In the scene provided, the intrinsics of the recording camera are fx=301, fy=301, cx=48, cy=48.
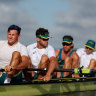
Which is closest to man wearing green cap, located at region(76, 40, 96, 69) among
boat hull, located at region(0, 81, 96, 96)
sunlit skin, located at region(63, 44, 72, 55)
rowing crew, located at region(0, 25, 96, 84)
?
rowing crew, located at region(0, 25, 96, 84)

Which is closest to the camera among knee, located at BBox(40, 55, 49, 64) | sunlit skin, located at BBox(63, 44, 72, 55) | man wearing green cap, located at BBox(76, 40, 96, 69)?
knee, located at BBox(40, 55, 49, 64)

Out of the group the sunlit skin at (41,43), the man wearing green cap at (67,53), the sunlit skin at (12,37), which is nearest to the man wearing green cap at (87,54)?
the man wearing green cap at (67,53)

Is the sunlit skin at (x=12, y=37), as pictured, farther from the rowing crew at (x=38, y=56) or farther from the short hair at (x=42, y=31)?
the short hair at (x=42, y=31)

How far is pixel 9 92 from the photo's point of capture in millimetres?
8555

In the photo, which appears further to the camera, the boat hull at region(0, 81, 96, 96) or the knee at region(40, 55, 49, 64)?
the knee at region(40, 55, 49, 64)

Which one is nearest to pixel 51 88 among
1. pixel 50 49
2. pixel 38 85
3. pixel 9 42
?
pixel 38 85

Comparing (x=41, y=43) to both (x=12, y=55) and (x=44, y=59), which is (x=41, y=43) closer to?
(x=44, y=59)

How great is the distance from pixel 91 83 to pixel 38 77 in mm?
2757

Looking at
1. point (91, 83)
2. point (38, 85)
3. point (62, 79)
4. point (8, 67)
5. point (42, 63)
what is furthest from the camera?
point (91, 83)

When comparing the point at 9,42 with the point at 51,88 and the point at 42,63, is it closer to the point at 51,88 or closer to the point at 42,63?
the point at 42,63

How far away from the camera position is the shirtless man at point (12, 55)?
28.7 feet

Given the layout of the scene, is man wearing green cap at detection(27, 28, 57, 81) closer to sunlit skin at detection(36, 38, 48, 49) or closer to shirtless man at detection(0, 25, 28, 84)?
sunlit skin at detection(36, 38, 48, 49)

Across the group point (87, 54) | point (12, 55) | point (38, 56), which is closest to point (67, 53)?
point (87, 54)

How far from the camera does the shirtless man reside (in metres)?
8.73
